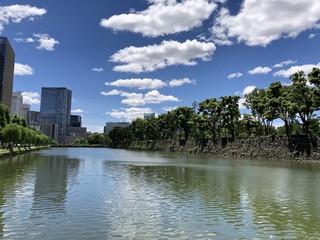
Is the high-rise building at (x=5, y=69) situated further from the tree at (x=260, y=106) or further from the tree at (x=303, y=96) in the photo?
the tree at (x=303, y=96)

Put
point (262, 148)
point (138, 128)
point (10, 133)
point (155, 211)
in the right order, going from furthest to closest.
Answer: point (138, 128)
point (262, 148)
point (10, 133)
point (155, 211)

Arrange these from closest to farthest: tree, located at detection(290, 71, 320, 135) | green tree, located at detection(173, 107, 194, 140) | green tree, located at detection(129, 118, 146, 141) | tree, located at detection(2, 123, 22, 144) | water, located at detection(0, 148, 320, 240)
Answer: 1. water, located at detection(0, 148, 320, 240)
2. tree, located at detection(290, 71, 320, 135)
3. tree, located at detection(2, 123, 22, 144)
4. green tree, located at detection(173, 107, 194, 140)
5. green tree, located at detection(129, 118, 146, 141)

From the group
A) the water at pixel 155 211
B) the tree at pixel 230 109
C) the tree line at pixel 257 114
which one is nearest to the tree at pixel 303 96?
the tree line at pixel 257 114

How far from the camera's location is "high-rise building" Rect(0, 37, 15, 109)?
498 feet

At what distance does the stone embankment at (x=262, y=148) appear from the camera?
47000mm

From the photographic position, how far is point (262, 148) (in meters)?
57.1

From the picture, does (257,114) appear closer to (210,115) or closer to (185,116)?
(210,115)

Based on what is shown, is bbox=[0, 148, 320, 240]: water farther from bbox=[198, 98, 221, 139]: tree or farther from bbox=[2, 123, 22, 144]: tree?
bbox=[198, 98, 221, 139]: tree

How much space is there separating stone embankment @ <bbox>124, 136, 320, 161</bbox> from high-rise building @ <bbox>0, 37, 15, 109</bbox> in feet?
337

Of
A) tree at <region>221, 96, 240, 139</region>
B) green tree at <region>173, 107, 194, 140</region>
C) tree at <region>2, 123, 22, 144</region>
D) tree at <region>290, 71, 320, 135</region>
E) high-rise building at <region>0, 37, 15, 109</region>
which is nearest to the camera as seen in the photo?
tree at <region>290, 71, 320, 135</region>

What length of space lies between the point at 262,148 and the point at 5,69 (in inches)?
Result: 5359

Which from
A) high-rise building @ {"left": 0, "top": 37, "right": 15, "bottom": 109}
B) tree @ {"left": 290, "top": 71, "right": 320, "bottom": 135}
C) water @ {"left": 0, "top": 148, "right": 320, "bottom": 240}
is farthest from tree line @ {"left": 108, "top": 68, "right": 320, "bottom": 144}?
high-rise building @ {"left": 0, "top": 37, "right": 15, "bottom": 109}

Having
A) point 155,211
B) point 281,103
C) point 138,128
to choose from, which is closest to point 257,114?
point 281,103

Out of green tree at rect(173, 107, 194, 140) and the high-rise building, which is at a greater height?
the high-rise building
